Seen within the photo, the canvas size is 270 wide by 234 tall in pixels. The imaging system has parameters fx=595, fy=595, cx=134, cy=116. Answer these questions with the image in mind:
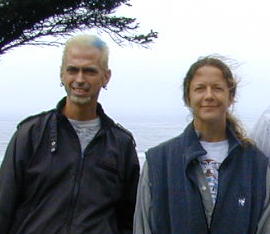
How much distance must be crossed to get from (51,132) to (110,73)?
36 centimetres

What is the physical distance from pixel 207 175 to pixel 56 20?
3.61 metres

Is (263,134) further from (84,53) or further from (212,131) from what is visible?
(84,53)

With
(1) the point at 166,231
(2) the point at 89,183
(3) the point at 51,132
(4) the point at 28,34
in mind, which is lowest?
(1) the point at 166,231

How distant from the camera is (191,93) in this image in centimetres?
239

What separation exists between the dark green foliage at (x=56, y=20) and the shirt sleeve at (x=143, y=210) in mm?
3214

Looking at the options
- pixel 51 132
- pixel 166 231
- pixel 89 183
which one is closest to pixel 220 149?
pixel 166 231

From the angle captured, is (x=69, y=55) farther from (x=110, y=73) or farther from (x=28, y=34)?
(x=28, y=34)

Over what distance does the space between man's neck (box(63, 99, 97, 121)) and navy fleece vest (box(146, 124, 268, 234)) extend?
29 centimetres

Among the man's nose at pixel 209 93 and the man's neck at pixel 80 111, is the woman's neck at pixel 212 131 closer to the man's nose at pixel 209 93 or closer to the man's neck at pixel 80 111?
the man's nose at pixel 209 93

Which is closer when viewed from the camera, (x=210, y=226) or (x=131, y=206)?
(x=210, y=226)

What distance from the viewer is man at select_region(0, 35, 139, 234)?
7.73 ft

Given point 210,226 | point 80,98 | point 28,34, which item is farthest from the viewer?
point 28,34

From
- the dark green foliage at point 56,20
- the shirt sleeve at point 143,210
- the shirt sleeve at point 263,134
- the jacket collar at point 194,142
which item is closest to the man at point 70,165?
the shirt sleeve at point 143,210

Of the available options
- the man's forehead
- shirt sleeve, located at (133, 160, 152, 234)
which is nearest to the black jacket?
shirt sleeve, located at (133, 160, 152, 234)
